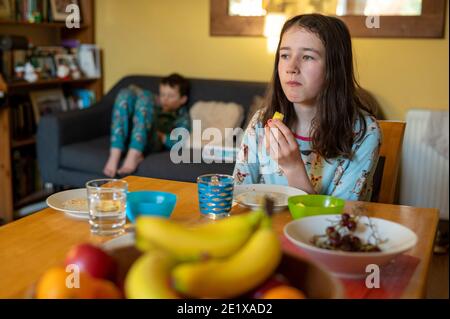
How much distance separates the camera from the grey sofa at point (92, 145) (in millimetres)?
3178

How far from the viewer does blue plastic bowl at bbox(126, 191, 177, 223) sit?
1.14 m

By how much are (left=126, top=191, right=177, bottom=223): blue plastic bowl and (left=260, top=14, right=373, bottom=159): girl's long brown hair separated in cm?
62

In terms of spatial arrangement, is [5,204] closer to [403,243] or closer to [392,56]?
[392,56]

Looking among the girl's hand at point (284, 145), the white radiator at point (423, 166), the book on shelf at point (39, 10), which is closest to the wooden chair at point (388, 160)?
the girl's hand at point (284, 145)

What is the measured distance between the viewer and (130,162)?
3.23m

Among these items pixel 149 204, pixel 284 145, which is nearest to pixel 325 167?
pixel 284 145

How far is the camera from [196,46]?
13.1ft

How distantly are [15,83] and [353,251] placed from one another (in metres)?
3.12

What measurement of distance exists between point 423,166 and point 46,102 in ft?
8.14

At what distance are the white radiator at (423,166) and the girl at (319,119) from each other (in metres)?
→ 1.69

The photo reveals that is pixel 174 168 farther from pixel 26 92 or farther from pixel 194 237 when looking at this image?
pixel 194 237

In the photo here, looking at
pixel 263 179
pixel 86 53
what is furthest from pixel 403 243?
pixel 86 53

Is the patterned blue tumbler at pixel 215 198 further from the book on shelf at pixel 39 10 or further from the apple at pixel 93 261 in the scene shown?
the book on shelf at pixel 39 10

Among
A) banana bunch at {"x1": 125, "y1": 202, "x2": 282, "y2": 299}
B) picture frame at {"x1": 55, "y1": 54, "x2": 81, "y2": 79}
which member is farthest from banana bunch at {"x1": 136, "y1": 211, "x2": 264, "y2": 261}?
picture frame at {"x1": 55, "y1": 54, "x2": 81, "y2": 79}
